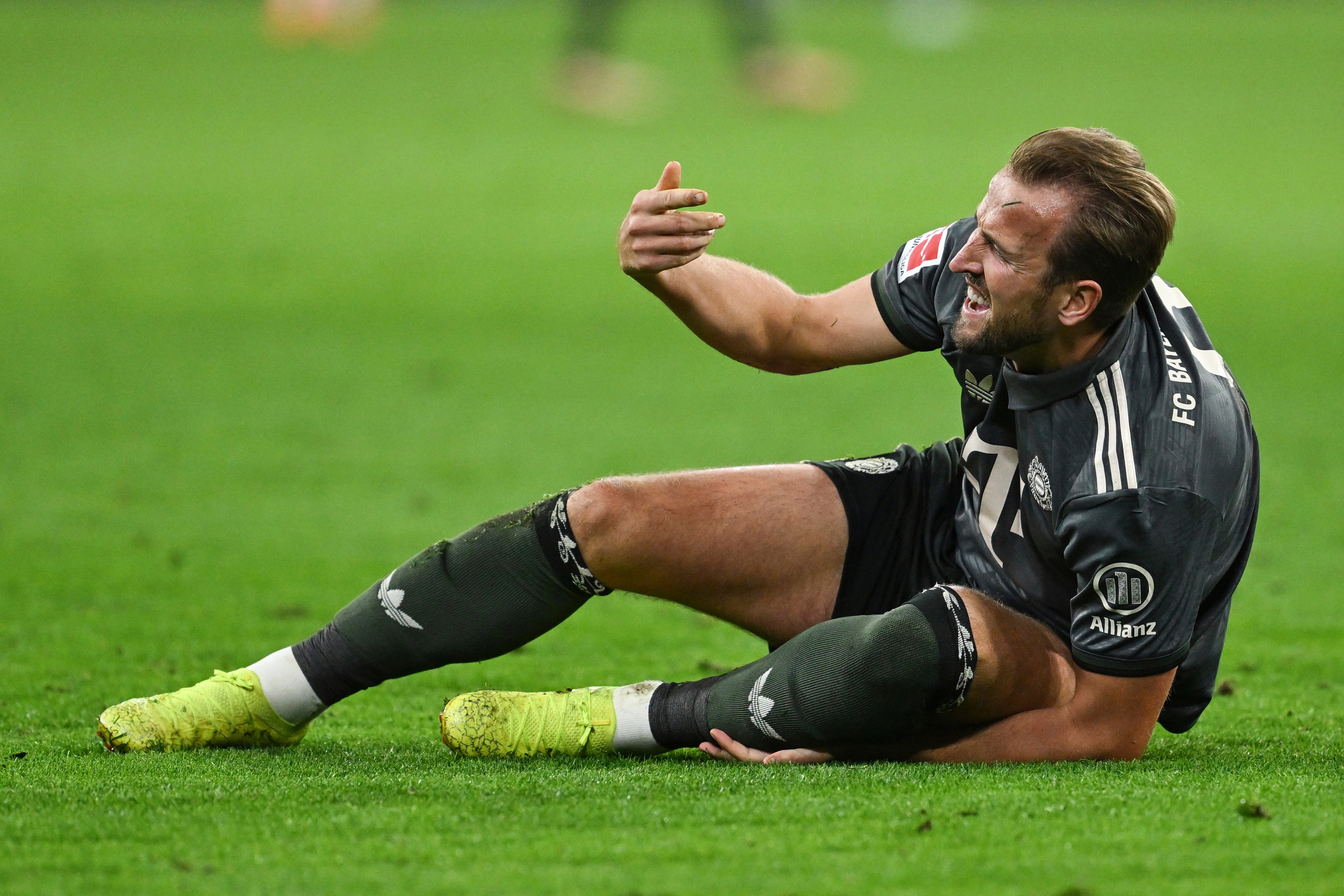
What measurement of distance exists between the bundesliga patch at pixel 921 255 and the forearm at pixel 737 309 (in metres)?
0.22

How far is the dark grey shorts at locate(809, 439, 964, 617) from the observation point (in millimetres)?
3449

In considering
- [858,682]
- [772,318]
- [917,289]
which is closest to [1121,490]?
[858,682]

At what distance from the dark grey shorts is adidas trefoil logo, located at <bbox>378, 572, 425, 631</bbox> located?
87 centimetres

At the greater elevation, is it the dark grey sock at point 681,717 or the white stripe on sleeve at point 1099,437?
the white stripe on sleeve at point 1099,437

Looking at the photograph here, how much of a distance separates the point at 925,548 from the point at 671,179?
0.95 m

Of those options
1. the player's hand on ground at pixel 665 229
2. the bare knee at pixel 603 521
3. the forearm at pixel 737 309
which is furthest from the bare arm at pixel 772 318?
the bare knee at pixel 603 521

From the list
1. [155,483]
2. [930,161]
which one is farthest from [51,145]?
[155,483]

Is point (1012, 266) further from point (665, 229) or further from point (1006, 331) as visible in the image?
point (665, 229)

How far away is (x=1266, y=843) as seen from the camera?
2.57 m

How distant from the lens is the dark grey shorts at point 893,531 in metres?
3.45

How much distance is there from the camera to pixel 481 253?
12.9m

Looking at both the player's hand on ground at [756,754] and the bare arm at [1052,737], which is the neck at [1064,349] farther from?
the player's hand on ground at [756,754]

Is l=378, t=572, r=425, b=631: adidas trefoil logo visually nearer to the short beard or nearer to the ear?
the short beard

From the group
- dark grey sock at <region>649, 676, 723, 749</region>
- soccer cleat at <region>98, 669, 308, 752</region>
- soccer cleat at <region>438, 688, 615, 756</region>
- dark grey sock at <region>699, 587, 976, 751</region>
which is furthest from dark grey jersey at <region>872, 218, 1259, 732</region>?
soccer cleat at <region>98, 669, 308, 752</region>
